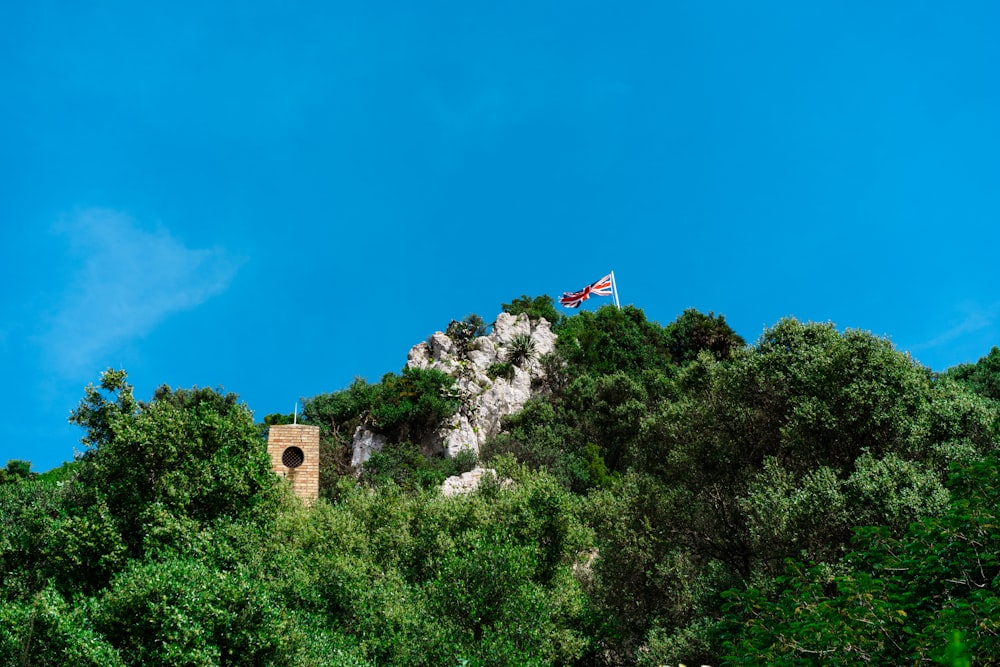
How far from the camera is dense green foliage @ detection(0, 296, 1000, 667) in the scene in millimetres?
15570

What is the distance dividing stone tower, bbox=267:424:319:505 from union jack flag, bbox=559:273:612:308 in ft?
151

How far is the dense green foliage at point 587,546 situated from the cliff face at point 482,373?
3125 centimetres

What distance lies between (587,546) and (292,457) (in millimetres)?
22746

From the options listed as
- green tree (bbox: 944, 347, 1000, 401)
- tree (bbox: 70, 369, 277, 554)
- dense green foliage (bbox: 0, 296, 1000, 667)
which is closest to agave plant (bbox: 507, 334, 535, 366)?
green tree (bbox: 944, 347, 1000, 401)

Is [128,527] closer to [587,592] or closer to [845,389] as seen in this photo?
[587,592]

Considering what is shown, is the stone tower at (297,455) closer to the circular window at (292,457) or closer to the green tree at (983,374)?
the circular window at (292,457)

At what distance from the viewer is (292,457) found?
46.6 meters

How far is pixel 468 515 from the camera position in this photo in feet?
100


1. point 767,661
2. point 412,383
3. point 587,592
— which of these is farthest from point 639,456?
point 412,383

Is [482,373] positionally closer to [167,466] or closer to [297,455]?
[297,455]

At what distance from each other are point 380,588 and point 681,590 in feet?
36.8

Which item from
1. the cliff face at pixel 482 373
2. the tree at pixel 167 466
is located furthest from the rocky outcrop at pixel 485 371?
the tree at pixel 167 466

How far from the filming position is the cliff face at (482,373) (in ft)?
222

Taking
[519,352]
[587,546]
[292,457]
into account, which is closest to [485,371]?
[519,352]
